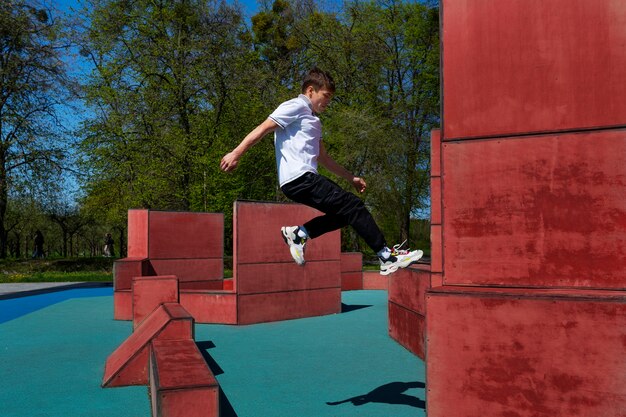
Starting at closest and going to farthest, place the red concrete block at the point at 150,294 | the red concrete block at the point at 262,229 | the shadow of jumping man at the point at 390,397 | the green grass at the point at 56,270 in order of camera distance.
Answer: the shadow of jumping man at the point at 390,397
the red concrete block at the point at 150,294
the red concrete block at the point at 262,229
the green grass at the point at 56,270

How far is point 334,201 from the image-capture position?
4.37 m

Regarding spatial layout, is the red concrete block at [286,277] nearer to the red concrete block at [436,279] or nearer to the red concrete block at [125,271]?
the red concrete block at [125,271]

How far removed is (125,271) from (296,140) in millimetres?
10067

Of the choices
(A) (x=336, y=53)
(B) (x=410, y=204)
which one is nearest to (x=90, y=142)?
(A) (x=336, y=53)

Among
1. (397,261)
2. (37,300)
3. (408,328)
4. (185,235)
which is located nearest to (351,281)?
(185,235)

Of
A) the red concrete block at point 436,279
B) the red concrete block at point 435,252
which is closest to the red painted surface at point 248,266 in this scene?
the red concrete block at point 435,252

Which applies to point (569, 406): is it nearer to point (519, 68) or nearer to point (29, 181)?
point (519, 68)

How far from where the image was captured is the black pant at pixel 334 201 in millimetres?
4336

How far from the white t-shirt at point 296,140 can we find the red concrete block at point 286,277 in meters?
8.10

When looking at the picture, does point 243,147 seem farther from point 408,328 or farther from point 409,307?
point 408,328

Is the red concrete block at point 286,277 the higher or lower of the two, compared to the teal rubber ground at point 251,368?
higher

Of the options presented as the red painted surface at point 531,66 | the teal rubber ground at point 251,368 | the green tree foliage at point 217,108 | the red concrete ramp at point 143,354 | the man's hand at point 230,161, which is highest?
the green tree foliage at point 217,108

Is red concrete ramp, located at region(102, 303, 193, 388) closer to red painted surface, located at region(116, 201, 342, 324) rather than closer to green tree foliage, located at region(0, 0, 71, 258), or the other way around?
red painted surface, located at region(116, 201, 342, 324)

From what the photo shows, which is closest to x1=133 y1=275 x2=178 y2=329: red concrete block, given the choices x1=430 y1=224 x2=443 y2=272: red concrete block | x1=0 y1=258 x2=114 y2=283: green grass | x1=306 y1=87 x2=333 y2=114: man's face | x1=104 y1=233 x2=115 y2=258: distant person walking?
x1=430 y1=224 x2=443 y2=272: red concrete block
